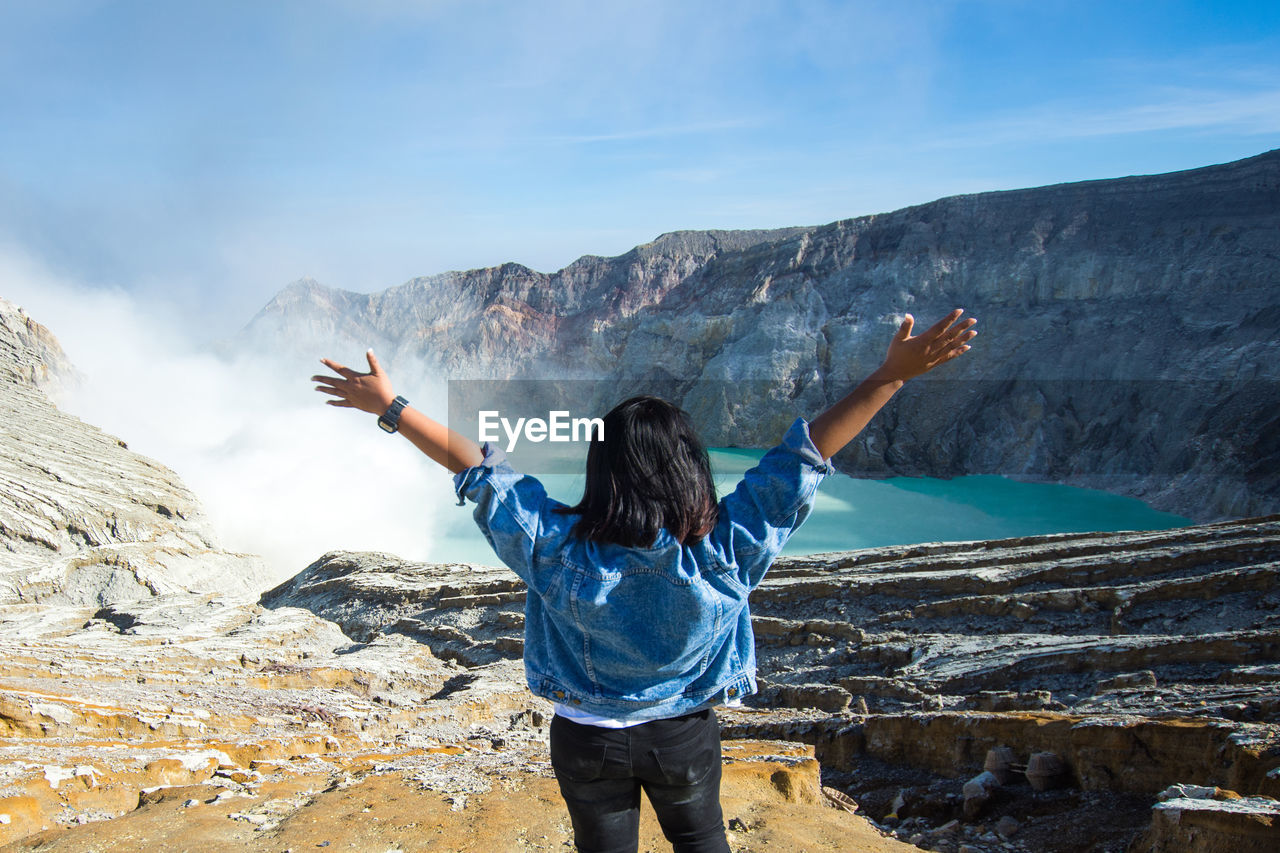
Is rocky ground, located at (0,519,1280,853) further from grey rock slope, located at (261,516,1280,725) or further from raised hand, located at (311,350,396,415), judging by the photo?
raised hand, located at (311,350,396,415)

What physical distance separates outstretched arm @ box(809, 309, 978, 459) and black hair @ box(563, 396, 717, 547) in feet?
0.96

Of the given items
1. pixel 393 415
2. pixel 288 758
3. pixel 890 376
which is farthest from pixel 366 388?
pixel 288 758

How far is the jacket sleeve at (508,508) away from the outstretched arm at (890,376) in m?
0.61

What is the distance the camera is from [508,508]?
5.69ft

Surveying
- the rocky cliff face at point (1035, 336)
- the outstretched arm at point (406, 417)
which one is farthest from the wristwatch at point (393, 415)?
the rocky cliff face at point (1035, 336)

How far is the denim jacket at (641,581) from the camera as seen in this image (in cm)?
170

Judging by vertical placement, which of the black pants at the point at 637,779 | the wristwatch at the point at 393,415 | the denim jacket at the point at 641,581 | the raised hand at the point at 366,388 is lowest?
the black pants at the point at 637,779

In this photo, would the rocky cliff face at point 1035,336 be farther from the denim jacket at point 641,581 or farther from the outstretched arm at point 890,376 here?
the denim jacket at point 641,581

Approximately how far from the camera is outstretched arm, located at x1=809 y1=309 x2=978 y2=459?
185 cm

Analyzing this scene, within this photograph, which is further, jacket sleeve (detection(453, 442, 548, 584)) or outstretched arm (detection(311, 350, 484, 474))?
outstretched arm (detection(311, 350, 484, 474))

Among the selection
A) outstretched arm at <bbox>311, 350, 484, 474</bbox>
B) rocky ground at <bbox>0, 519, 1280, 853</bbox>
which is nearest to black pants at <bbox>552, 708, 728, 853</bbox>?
outstretched arm at <bbox>311, 350, 484, 474</bbox>

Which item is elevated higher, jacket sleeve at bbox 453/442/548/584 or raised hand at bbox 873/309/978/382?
raised hand at bbox 873/309/978/382

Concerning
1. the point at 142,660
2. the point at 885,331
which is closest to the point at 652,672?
the point at 142,660

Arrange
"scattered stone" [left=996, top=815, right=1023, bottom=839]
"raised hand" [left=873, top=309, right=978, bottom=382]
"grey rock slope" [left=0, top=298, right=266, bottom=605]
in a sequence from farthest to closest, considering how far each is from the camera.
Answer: "grey rock slope" [left=0, top=298, right=266, bottom=605]
"scattered stone" [left=996, top=815, right=1023, bottom=839]
"raised hand" [left=873, top=309, right=978, bottom=382]
